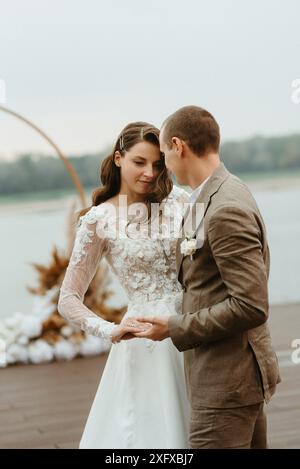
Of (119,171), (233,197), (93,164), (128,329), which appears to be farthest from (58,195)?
(233,197)

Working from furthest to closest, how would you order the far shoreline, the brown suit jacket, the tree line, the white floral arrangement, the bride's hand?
1. the far shoreline
2. the tree line
3. the white floral arrangement
4. the bride's hand
5. the brown suit jacket

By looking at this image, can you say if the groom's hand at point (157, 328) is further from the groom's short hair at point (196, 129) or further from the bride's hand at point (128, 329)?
the groom's short hair at point (196, 129)

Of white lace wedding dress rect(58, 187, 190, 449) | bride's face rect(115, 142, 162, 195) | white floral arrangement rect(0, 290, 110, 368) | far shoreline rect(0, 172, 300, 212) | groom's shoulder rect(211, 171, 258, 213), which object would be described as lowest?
far shoreline rect(0, 172, 300, 212)

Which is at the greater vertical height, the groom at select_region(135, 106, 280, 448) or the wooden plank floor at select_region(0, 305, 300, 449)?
the groom at select_region(135, 106, 280, 448)

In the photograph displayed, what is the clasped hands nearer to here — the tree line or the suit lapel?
the suit lapel

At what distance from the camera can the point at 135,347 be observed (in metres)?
2.87

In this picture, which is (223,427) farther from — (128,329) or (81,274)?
(81,274)

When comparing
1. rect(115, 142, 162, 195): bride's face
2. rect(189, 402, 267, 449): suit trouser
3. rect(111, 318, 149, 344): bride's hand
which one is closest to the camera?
rect(189, 402, 267, 449): suit trouser

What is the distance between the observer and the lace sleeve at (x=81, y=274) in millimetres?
2841

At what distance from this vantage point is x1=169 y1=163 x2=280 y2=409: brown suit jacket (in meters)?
2.20

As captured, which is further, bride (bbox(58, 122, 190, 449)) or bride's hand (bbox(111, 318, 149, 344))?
bride (bbox(58, 122, 190, 449))

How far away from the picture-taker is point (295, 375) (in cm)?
551

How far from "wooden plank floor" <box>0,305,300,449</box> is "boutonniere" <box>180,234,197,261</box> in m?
1.99

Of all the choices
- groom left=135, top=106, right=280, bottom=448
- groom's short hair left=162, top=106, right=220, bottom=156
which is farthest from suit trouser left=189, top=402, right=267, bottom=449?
groom's short hair left=162, top=106, right=220, bottom=156
